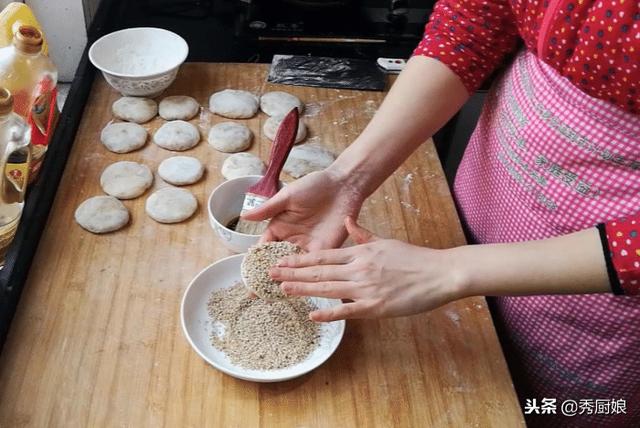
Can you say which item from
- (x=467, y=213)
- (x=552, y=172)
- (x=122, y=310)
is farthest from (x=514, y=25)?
(x=122, y=310)

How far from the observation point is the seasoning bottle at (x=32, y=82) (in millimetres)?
1016

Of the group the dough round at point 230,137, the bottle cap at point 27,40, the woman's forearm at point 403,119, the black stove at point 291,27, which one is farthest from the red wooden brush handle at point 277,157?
the black stove at point 291,27

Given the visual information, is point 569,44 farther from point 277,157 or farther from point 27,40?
point 27,40

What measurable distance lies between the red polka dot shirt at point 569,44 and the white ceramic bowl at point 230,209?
392 millimetres

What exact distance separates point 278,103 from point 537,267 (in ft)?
2.52

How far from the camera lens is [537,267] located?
0.77 metres

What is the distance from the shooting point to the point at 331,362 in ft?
2.91

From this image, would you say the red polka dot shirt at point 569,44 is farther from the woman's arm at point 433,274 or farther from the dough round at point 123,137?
the dough round at point 123,137

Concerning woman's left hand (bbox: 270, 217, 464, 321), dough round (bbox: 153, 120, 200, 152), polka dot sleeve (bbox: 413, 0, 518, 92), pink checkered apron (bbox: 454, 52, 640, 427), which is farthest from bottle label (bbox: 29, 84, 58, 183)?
pink checkered apron (bbox: 454, 52, 640, 427)

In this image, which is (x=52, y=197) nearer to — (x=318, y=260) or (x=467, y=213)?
(x=318, y=260)

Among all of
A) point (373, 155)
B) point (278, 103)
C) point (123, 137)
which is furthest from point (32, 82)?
point (373, 155)

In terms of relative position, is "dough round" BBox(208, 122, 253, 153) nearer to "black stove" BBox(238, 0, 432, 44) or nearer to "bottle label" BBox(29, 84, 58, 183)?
"bottle label" BBox(29, 84, 58, 183)

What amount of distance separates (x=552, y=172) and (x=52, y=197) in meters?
0.88

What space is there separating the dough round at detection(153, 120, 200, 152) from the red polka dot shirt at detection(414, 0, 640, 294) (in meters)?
0.52
